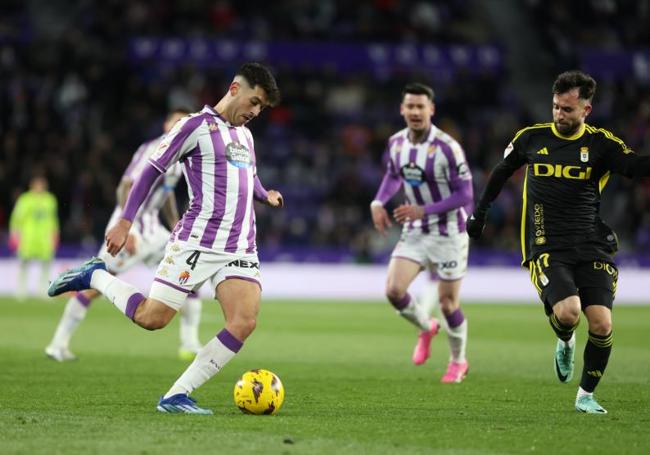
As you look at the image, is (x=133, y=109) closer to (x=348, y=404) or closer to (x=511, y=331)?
(x=511, y=331)

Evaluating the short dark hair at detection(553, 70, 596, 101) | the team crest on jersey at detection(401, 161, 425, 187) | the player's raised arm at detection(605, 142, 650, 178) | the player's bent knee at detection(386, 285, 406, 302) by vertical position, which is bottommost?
the player's bent knee at detection(386, 285, 406, 302)

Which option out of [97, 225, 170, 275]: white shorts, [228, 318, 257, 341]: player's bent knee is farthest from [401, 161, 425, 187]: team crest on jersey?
[228, 318, 257, 341]: player's bent knee

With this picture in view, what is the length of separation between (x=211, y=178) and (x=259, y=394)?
1.47m

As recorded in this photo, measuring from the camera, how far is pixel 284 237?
24.5 metres

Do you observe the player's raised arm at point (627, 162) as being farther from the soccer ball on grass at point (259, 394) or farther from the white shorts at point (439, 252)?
the white shorts at point (439, 252)

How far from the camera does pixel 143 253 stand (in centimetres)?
1190

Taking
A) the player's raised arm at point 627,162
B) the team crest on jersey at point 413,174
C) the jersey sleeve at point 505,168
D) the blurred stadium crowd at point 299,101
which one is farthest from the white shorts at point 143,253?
the blurred stadium crowd at point 299,101

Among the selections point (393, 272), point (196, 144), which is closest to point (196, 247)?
point (196, 144)

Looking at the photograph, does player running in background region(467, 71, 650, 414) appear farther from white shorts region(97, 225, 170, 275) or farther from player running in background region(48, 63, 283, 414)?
white shorts region(97, 225, 170, 275)

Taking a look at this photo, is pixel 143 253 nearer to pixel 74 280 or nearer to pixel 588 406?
pixel 74 280

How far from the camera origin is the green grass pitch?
6371 mm

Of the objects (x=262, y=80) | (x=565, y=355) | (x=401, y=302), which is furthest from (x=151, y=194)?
(x=565, y=355)

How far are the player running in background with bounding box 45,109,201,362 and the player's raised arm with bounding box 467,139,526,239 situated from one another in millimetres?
4075

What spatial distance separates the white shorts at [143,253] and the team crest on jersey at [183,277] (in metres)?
4.29
